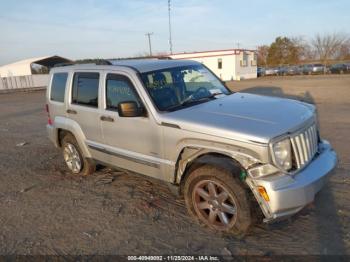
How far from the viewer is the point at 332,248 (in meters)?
3.18

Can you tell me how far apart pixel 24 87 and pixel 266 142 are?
46003 millimetres

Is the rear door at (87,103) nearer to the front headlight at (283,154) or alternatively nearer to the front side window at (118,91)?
the front side window at (118,91)

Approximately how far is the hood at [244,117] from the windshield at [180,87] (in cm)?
24

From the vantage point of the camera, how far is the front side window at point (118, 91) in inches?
170

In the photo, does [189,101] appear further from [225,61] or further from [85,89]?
[225,61]

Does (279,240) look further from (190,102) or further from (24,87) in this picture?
(24,87)

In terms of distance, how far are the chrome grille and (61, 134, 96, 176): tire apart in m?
3.51

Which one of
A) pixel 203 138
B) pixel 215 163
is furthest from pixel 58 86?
pixel 215 163

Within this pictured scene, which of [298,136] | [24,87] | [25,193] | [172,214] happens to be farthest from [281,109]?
[24,87]

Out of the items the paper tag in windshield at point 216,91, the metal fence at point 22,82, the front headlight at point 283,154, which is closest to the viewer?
the front headlight at point 283,154

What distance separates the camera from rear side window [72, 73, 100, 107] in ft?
16.2

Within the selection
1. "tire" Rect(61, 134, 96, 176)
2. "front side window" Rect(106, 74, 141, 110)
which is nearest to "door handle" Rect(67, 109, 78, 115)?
"tire" Rect(61, 134, 96, 176)

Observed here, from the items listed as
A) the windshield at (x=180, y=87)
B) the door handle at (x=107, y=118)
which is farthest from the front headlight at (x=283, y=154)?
the door handle at (x=107, y=118)

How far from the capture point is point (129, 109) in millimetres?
3994
